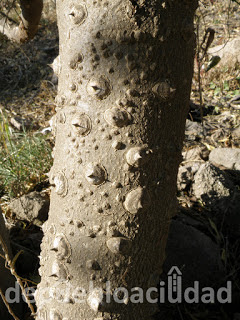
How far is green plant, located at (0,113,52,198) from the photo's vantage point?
7.72 ft

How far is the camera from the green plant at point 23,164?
2352 millimetres

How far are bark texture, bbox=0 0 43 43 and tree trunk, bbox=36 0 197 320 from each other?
105 cm

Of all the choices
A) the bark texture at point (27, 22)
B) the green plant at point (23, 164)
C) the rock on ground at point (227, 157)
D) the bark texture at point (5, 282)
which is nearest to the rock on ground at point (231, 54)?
the rock on ground at point (227, 157)

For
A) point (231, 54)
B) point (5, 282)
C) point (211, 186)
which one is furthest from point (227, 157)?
point (231, 54)

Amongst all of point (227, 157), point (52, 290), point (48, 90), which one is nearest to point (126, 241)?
point (52, 290)

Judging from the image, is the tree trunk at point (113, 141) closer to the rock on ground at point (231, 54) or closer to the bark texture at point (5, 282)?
the bark texture at point (5, 282)

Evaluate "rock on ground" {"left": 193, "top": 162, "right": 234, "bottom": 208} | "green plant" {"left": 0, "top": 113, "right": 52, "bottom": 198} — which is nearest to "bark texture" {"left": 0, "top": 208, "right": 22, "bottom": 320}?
"green plant" {"left": 0, "top": 113, "right": 52, "bottom": 198}

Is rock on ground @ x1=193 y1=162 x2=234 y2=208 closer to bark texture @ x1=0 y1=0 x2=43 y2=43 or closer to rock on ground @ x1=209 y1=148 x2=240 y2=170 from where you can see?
rock on ground @ x1=209 y1=148 x2=240 y2=170

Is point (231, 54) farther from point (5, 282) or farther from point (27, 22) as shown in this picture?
point (5, 282)

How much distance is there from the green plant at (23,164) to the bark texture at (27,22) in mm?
583

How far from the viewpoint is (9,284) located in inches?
57.5

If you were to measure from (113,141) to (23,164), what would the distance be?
6.01 ft

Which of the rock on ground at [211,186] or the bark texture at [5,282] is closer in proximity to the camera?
the bark texture at [5,282]

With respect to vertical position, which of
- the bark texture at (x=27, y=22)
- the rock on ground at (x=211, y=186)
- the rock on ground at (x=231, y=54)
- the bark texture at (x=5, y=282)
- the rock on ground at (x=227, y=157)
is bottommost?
the bark texture at (x=5, y=282)
